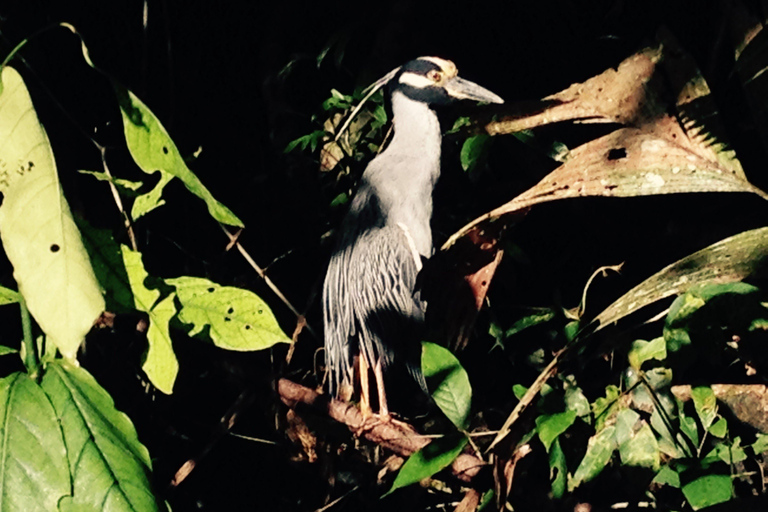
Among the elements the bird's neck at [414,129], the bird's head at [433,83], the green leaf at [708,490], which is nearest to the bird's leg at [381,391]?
the bird's neck at [414,129]

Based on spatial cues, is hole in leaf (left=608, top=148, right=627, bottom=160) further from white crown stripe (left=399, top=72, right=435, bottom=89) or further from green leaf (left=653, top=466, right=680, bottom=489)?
white crown stripe (left=399, top=72, right=435, bottom=89)

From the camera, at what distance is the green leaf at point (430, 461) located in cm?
69

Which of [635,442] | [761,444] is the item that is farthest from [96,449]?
[761,444]

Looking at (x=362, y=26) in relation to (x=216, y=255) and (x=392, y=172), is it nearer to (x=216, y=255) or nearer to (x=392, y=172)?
(x=392, y=172)

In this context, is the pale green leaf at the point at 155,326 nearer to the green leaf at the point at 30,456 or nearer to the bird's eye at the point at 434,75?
the green leaf at the point at 30,456

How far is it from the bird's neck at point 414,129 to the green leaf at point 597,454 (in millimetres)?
747

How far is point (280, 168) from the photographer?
1636 mm

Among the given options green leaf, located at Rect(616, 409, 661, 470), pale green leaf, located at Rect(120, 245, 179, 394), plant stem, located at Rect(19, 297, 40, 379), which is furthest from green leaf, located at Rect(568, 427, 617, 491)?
plant stem, located at Rect(19, 297, 40, 379)

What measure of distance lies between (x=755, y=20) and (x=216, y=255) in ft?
3.67

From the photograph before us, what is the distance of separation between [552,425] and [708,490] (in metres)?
0.16

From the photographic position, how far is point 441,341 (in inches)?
44.5

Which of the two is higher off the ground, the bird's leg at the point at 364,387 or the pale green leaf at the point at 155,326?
the pale green leaf at the point at 155,326

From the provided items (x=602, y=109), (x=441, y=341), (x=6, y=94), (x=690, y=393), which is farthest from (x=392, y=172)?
(x=6, y=94)

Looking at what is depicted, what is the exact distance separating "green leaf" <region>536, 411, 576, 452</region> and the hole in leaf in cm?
27
